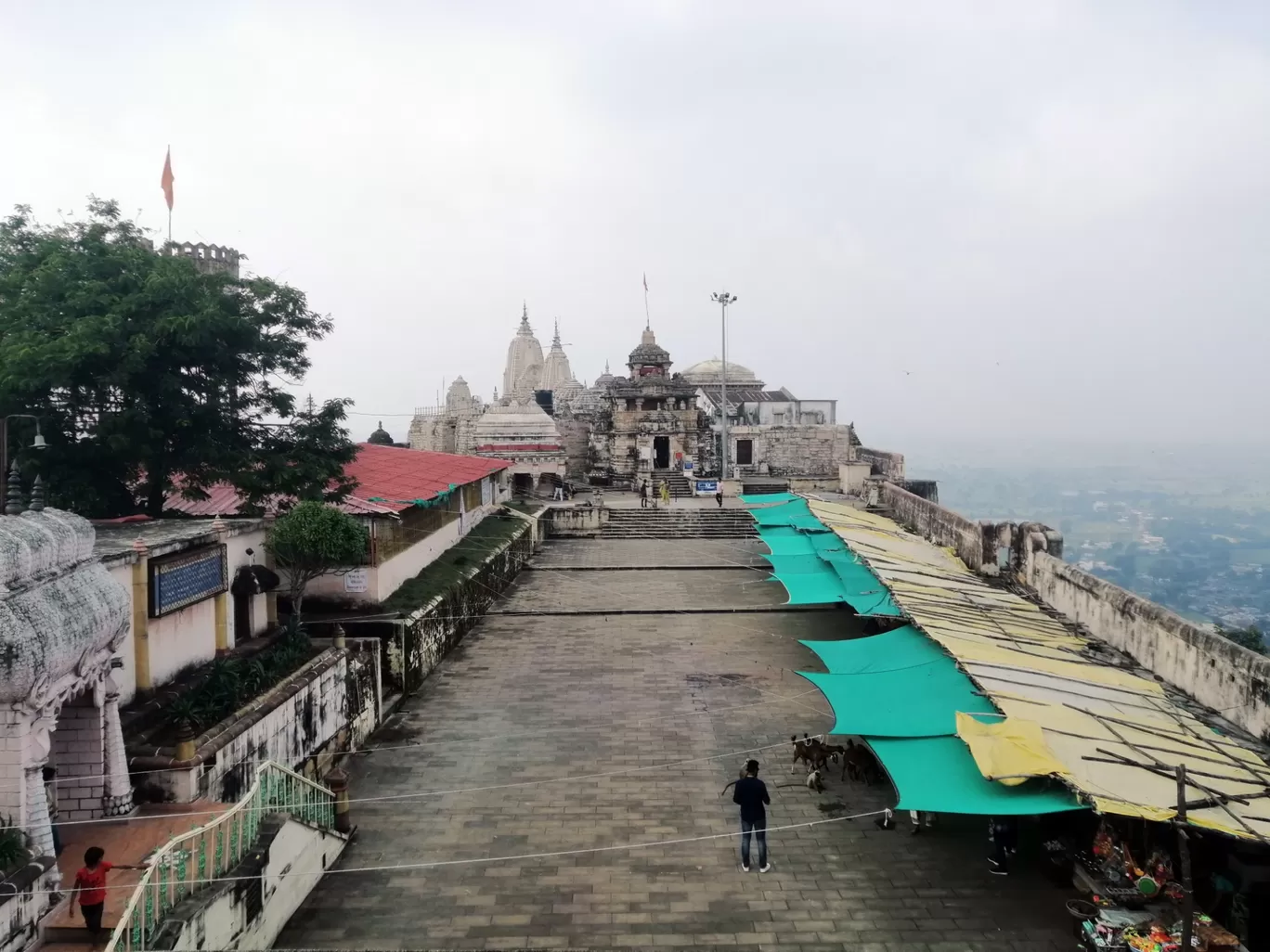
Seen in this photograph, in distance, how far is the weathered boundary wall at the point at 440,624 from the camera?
13.7m

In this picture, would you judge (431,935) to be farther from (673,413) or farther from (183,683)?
(673,413)

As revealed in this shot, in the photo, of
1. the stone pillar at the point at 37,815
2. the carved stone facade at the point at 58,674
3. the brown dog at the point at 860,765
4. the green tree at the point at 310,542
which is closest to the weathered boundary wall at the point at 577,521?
the green tree at the point at 310,542

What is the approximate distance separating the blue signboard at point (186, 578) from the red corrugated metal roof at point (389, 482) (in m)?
3.19

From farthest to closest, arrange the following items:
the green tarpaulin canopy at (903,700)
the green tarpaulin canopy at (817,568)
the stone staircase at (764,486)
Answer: the stone staircase at (764,486) < the green tarpaulin canopy at (817,568) < the green tarpaulin canopy at (903,700)

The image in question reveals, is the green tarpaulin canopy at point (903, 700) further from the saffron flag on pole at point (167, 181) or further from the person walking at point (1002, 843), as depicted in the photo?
the saffron flag on pole at point (167, 181)

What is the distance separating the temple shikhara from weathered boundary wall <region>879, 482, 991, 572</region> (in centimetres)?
853

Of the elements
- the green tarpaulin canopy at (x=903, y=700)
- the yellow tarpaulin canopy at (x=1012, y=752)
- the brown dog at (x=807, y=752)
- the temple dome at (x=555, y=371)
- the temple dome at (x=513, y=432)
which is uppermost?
→ the temple dome at (x=555, y=371)

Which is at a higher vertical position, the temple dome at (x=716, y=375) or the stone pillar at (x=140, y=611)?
the temple dome at (x=716, y=375)

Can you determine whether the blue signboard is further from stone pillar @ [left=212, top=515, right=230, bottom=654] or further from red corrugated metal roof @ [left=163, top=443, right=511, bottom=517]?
red corrugated metal roof @ [left=163, top=443, right=511, bottom=517]

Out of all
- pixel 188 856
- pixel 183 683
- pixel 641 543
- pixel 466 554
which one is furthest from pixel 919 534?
pixel 188 856

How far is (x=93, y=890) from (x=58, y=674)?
5.21 feet

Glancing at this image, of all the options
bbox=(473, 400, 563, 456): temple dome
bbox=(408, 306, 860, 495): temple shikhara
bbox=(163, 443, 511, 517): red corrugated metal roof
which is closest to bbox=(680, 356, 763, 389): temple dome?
bbox=(408, 306, 860, 495): temple shikhara

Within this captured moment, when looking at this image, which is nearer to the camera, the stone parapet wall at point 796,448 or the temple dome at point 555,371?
the stone parapet wall at point 796,448

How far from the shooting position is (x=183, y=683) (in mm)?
10219
